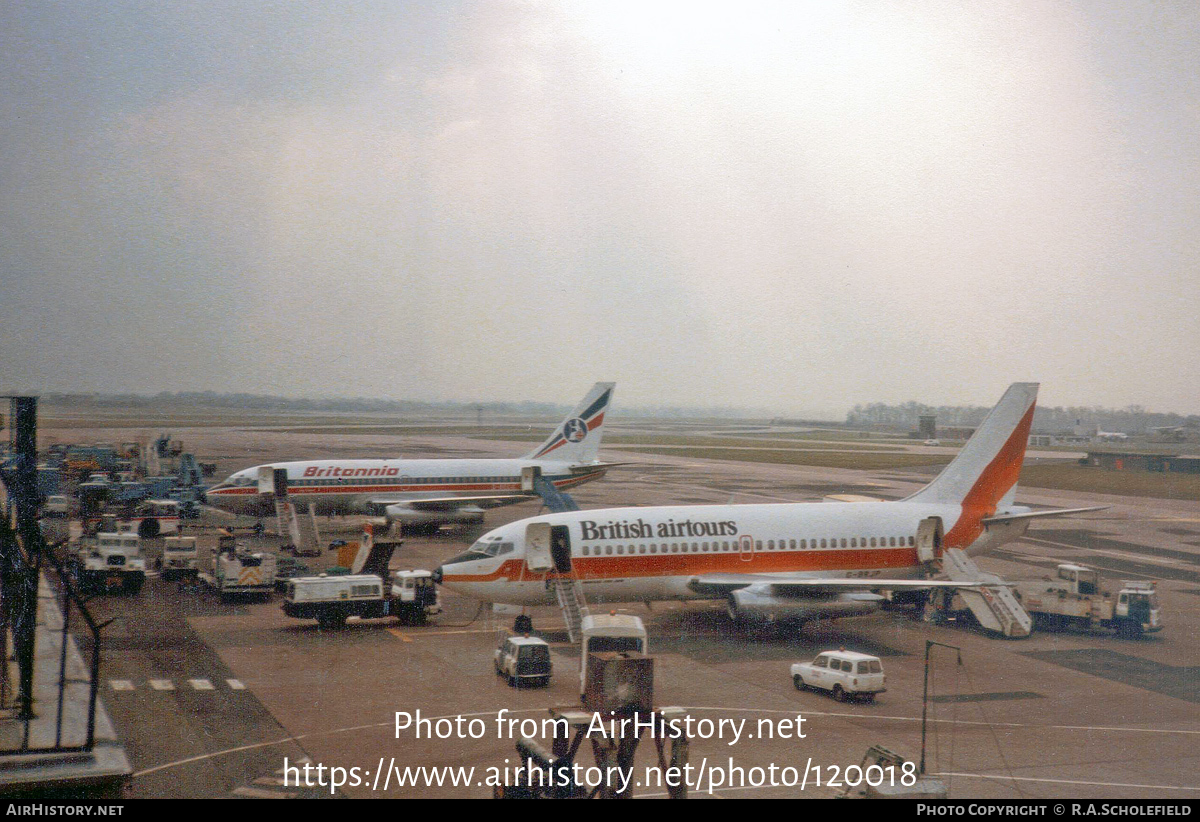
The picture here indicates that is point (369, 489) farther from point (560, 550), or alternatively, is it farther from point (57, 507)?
point (560, 550)

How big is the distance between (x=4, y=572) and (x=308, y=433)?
218 feet

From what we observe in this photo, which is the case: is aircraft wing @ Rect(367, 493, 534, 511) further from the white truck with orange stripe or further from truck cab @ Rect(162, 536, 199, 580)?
the white truck with orange stripe

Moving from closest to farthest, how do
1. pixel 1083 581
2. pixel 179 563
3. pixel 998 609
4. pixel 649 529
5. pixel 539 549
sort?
1. pixel 539 549
2. pixel 998 609
3. pixel 649 529
4. pixel 1083 581
5. pixel 179 563

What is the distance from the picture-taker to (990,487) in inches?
1463

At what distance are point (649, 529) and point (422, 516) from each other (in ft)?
81.7

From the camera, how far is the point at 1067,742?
19.9m

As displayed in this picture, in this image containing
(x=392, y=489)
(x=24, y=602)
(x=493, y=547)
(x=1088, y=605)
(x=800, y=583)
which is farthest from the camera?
(x=392, y=489)

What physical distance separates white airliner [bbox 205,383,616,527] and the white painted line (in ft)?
121

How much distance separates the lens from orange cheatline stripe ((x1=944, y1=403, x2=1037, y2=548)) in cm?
3641

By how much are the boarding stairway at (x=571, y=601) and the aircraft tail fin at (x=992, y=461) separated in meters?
15.9

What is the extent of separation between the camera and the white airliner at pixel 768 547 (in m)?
30.6

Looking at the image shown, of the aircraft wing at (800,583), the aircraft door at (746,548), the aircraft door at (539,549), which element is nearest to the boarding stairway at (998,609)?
the aircraft wing at (800,583)

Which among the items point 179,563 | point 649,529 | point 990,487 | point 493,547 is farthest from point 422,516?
point 990,487
